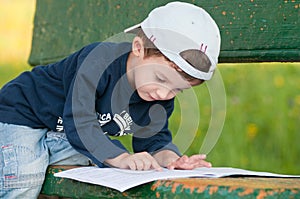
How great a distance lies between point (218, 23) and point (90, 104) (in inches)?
24.4

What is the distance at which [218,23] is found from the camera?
2514 millimetres

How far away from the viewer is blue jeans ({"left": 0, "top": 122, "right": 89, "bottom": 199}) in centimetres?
213

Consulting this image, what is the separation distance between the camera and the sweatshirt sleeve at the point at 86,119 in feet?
6.72

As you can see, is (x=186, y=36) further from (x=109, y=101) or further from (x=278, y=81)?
(x=278, y=81)

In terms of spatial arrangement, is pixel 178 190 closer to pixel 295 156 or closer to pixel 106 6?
pixel 106 6

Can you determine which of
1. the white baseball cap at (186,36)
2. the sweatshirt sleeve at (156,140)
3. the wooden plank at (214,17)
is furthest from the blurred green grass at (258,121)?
the white baseball cap at (186,36)

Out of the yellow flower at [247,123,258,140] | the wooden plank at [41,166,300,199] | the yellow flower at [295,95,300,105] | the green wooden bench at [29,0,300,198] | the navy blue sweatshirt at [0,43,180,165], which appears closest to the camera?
the wooden plank at [41,166,300,199]

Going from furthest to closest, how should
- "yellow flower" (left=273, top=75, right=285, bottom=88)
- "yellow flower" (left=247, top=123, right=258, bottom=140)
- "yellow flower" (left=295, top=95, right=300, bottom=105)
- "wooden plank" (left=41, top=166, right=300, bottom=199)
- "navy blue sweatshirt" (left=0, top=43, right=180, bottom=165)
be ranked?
"yellow flower" (left=273, top=75, right=285, bottom=88)
"yellow flower" (left=295, top=95, right=300, bottom=105)
"yellow flower" (left=247, top=123, right=258, bottom=140)
"navy blue sweatshirt" (left=0, top=43, right=180, bottom=165)
"wooden plank" (left=41, top=166, right=300, bottom=199)

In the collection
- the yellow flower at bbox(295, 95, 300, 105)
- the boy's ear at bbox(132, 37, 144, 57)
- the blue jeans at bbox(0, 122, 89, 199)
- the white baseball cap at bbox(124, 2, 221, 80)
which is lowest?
the yellow flower at bbox(295, 95, 300, 105)

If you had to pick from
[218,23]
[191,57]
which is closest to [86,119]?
[191,57]

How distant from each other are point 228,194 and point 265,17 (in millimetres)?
932

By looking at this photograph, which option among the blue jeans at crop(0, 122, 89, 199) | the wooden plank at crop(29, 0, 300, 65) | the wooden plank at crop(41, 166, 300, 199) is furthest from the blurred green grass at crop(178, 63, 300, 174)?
the wooden plank at crop(41, 166, 300, 199)

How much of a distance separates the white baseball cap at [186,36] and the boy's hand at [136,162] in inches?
10.5

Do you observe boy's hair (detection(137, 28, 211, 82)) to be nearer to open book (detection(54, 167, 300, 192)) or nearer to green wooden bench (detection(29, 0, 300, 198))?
open book (detection(54, 167, 300, 192))
